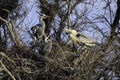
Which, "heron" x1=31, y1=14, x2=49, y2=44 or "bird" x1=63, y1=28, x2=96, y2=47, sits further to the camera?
"heron" x1=31, y1=14, x2=49, y2=44

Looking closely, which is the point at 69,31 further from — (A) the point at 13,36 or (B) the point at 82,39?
(A) the point at 13,36

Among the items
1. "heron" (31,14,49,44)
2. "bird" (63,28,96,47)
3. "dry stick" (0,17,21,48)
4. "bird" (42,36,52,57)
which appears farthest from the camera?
Result: "heron" (31,14,49,44)

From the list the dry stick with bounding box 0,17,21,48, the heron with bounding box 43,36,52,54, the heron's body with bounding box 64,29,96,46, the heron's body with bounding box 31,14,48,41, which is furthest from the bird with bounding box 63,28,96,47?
the dry stick with bounding box 0,17,21,48

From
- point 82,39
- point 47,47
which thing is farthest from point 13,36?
point 82,39

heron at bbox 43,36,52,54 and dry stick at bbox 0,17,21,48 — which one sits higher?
dry stick at bbox 0,17,21,48

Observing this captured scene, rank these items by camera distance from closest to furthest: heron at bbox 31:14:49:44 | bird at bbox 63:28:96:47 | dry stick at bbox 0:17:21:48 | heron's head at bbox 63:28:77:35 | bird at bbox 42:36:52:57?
dry stick at bbox 0:17:21:48 → bird at bbox 42:36:52:57 → bird at bbox 63:28:96:47 → heron's head at bbox 63:28:77:35 → heron at bbox 31:14:49:44

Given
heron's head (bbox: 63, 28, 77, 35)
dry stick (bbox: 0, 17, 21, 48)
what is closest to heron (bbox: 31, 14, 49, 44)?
heron's head (bbox: 63, 28, 77, 35)

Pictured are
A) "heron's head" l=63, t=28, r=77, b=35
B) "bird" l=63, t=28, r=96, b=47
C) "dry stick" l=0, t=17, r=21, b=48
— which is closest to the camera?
"dry stick" l=0, t=17, r=21, b=48

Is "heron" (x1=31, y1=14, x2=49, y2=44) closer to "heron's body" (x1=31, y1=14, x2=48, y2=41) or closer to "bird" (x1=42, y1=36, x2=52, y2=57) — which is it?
"heron's body" (x1=31, y1=14, x2=48, y2=41)

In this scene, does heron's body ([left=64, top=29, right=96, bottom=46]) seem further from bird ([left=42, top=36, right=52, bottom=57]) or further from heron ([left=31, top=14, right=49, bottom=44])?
heron ([left=31, top=14, right=49, bottom=44])

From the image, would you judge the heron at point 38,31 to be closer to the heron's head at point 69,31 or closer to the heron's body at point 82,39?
the heron's head at point 69,31

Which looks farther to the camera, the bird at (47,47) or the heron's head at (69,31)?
the heron's head at (69,31)

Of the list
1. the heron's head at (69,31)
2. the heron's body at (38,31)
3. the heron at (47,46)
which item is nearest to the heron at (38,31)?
the heron's body at (38,31)

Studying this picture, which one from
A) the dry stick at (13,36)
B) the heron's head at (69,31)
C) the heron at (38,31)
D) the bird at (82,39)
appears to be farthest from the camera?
the heron at (38,31)
